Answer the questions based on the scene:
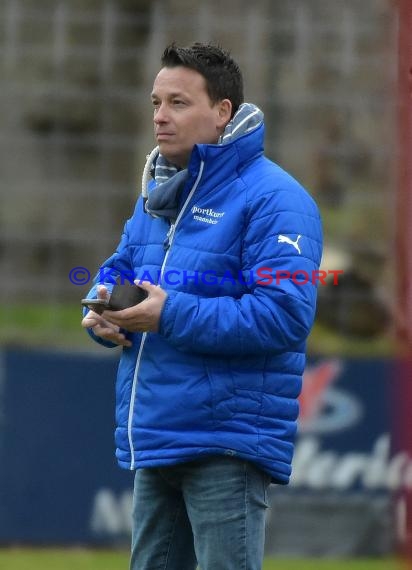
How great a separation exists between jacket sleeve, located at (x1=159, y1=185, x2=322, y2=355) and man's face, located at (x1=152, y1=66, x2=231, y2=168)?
0.25 metres

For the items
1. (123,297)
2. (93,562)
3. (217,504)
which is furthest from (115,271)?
(93,562)

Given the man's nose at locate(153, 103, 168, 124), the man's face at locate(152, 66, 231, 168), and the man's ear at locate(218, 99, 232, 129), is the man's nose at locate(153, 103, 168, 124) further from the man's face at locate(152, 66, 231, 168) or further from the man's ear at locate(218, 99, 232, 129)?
the man's ear at locate(218, 99, 232, 129)

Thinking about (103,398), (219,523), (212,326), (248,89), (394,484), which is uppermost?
(248,89)

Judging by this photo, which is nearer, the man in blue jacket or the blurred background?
the man in blue jacket

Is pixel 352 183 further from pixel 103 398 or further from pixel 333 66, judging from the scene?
pixel 103 398

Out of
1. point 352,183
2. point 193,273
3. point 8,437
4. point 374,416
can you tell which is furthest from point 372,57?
point 193,273

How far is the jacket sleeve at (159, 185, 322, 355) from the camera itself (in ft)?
9.73

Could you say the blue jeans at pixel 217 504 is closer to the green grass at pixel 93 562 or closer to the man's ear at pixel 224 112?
the man's ear at pixel 224 112

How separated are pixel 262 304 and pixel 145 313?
0.27 m

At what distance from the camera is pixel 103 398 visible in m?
6.16

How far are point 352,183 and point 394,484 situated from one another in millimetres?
1514

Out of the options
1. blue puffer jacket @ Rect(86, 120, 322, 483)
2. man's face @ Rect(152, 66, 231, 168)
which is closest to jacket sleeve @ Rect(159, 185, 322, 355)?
blue puffer jacket @ Rect(86, 120, 322, 483)

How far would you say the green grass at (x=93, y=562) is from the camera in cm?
575

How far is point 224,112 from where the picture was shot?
317 centimetres
